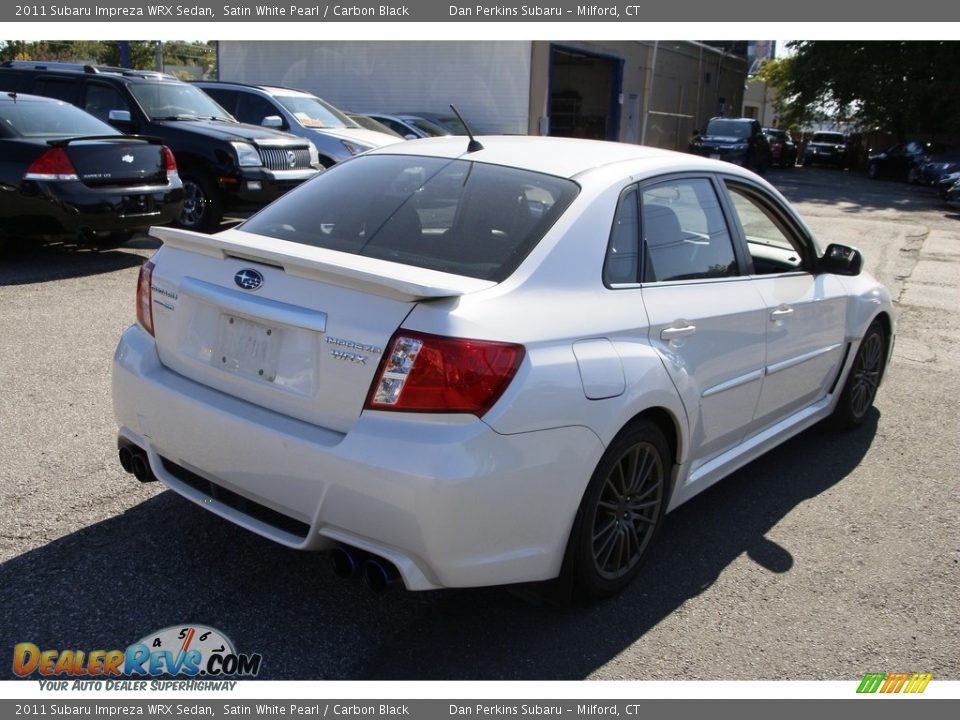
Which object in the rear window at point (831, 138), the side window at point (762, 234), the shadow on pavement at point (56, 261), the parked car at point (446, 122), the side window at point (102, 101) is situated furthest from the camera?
the rear window at point (831, 138)

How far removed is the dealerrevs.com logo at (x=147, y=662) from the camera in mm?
2809

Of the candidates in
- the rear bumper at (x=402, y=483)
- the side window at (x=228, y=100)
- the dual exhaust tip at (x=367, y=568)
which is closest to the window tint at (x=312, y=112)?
the side window at (x=228, y=100)

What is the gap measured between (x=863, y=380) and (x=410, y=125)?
15936mm

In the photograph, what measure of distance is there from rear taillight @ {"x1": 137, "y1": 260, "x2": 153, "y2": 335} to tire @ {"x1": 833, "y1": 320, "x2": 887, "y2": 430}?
3.85m

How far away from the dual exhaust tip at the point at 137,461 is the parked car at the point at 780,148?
34879 millimetres

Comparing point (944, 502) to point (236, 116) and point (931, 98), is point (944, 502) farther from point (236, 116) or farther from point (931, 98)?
point (931, 98)

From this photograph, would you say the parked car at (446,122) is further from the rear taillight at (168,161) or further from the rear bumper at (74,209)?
the rear bumper at (74,209)

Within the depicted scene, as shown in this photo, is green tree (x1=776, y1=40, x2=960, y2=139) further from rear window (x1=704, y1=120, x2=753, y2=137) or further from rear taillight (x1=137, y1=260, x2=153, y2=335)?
rear taillight (x1=137, y1=260, x2=153, y2=335)

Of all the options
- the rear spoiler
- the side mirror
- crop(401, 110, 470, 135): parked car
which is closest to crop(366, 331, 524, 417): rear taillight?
the rear spoiler

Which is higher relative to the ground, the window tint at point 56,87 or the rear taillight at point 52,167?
the window tint at point 56,87

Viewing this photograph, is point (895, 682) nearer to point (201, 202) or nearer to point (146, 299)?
point (146, 299)

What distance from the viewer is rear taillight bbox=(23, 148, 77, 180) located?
8.27m

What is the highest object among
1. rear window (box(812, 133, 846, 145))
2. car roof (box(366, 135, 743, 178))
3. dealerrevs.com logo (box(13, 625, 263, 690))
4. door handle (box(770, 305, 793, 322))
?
car roof (box(366, 135, 743, 178))

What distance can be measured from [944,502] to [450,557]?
3066 mm
